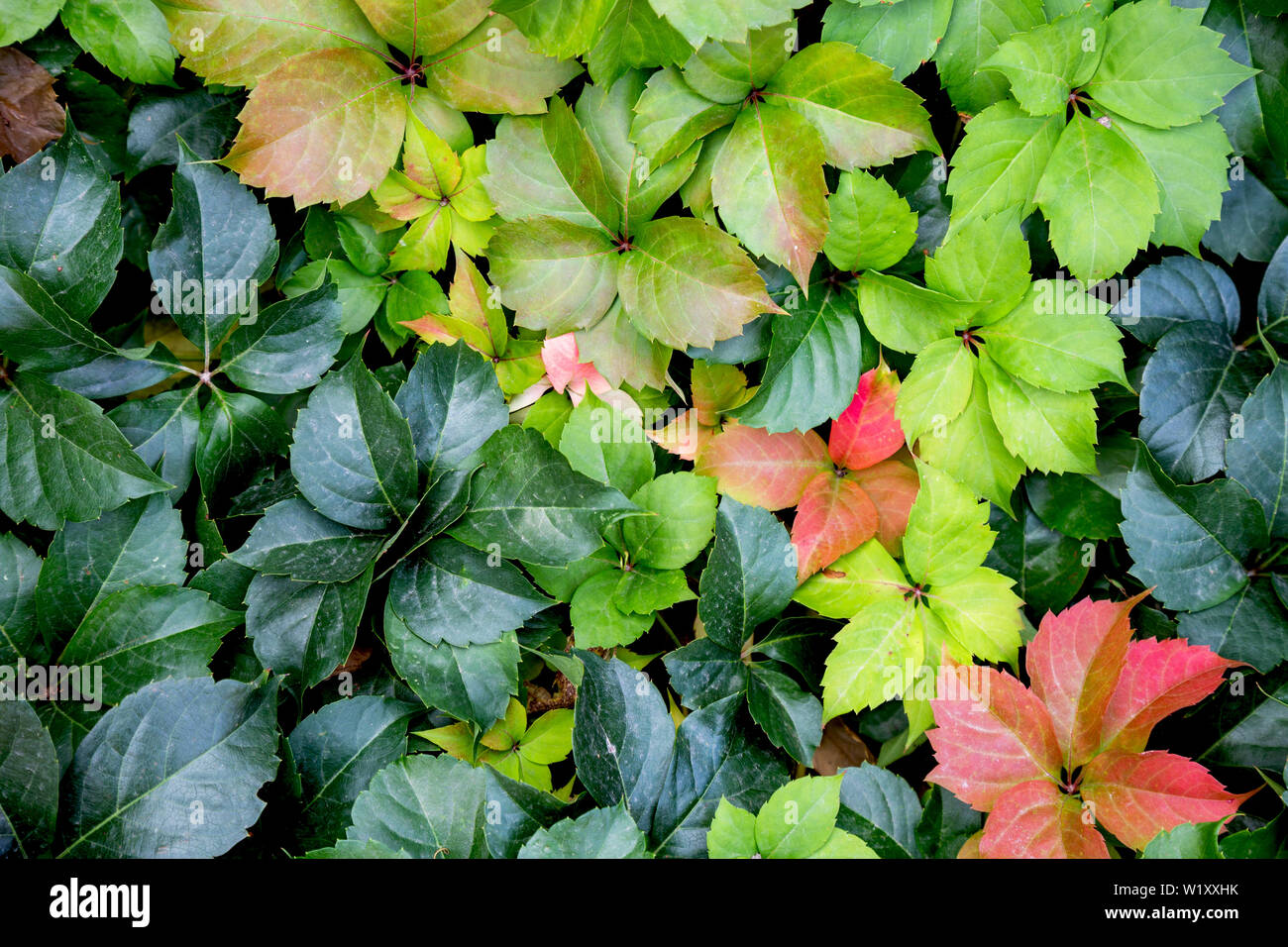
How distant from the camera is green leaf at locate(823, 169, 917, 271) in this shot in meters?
1.36

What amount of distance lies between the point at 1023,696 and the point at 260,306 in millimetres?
1497

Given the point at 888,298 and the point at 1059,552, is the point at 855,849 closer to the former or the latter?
the point at 1059,552

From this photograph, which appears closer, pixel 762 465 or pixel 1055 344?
pixel 1055 344

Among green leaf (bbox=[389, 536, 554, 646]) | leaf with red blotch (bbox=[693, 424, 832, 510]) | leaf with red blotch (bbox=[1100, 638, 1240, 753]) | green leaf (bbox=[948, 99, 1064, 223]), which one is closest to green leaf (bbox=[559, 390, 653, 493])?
leaf with red blotch (bbox=[693, 424, 832, 510])

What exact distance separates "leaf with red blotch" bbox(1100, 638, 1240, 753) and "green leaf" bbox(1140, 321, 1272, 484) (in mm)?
312

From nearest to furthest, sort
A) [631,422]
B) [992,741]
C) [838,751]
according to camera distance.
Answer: [992,741] → [631,422] → [838,751]

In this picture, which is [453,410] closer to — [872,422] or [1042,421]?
[872,422]

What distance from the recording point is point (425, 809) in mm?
1356

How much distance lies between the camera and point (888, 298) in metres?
1.45

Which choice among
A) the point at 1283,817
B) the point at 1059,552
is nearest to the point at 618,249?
the point at 1059,552

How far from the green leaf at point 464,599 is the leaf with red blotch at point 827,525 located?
45cm

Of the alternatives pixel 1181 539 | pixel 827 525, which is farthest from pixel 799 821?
pixel 1181 539

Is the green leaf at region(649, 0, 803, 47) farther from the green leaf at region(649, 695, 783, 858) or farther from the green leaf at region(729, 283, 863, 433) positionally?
the green leaf at region(649, 695, 783, 858)

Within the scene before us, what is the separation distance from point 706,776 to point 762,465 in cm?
54
